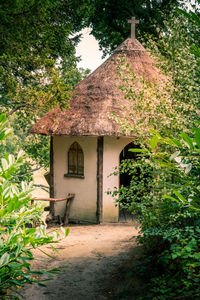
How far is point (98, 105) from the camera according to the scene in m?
8.83

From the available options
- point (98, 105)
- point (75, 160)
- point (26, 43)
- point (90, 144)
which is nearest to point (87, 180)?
point (75, 160)

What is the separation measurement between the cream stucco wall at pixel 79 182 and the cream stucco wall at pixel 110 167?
0.31 metres

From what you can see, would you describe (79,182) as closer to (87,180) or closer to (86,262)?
(87,180)

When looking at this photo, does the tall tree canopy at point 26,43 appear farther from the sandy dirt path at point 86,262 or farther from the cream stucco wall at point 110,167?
the sandy dirt path at point 86,262

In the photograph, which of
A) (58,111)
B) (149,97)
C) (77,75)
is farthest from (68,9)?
(77,75)

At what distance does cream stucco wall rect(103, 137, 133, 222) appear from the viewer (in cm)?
868

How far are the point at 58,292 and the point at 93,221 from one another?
4319 millimetres

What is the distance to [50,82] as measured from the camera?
24.5ft

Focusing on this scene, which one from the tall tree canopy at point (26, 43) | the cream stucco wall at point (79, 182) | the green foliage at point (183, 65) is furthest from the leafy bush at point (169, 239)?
the cream stucco wall at point (79, 182)

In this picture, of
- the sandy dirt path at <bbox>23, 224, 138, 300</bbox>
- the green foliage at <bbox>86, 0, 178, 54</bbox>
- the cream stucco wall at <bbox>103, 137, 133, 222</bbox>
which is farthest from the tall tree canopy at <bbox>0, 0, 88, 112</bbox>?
the green foliage at <bbox>86, 0, 178, 54</bbox>

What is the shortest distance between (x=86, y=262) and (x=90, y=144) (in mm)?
3867

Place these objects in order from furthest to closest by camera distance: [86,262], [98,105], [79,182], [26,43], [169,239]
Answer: [79,182] < [98,105] < [26,43] < [86,262] < [169,239]

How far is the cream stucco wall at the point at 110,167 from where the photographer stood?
8.68 meters

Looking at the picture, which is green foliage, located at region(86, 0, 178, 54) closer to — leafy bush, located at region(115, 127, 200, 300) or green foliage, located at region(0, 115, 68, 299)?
leafy bush, located at region(115, 127, 200, 300)
